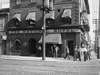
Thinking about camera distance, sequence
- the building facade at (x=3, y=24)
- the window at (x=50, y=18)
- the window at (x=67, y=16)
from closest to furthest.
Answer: the window at (x=67, y=16) < the window at (x=50, y=18) < the building facade at (x=3, y=24)

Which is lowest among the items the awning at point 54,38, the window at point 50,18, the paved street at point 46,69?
the paved street at point 46,69

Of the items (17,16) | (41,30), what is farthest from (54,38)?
(17,16)

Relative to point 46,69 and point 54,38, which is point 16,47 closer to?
point 54,38

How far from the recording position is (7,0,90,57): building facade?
89.9 ft

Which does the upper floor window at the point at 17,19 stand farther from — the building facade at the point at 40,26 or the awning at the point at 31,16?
the awning at the point at 31,16

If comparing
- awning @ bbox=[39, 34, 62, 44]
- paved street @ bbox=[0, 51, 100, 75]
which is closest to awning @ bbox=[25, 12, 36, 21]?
awning @ bbox=[39, 34, 62, 44]

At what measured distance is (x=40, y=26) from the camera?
29.3 m

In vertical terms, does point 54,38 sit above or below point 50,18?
below

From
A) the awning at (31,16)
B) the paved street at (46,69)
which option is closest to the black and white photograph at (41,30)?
the awning at (31,16)

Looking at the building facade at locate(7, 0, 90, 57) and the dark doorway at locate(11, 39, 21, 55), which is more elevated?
the building facade at locate(7, 0, 90, 57)

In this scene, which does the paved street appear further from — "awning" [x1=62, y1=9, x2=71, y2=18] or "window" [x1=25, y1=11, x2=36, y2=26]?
"window" [x1=25, y1=11, x2=36, y2=26]

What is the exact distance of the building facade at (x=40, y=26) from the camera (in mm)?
27406

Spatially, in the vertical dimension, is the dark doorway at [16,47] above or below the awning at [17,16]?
below

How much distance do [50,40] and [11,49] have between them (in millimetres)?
8150
